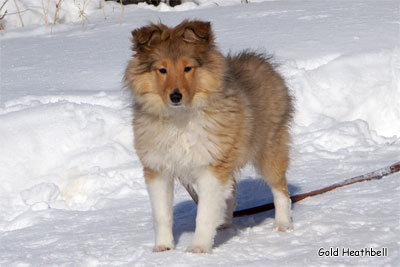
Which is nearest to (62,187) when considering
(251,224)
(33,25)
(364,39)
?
(251,224)

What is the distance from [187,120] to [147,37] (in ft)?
1.98

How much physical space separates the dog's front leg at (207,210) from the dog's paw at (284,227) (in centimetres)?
71

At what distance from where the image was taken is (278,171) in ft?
16.7

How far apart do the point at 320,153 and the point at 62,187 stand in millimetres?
2632

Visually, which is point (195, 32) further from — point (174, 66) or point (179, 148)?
point (179, 148)

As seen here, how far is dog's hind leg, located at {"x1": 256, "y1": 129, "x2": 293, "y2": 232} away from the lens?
492 cm

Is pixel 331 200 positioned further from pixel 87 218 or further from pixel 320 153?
pixel 87 218

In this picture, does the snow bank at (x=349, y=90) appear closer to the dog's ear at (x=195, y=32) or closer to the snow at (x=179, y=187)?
the snow at (x=179, y=187)

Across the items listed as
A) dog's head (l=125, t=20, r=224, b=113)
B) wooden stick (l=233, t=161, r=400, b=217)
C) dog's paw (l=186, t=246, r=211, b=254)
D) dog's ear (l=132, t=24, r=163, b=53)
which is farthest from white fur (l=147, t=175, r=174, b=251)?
wooden stick (l=233, t=161, r=400, b=217)

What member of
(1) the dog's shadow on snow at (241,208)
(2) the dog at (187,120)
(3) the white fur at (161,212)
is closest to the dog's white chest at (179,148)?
(2) the dog at (187,120)

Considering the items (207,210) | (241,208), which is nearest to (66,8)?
(241,208)

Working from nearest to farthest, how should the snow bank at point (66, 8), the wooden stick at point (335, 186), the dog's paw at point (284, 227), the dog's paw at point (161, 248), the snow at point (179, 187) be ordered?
the dog's paw at point (161, 248) → the snow at point (179, 187) → the dog's paw at point (284, 227) → the wooden stick at point (335, 186) → the snow bank at point (66, 8)

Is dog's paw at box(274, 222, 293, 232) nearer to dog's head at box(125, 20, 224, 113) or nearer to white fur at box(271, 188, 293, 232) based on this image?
white fur at box(271, 188, 293, 232)

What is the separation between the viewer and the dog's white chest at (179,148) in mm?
4254
